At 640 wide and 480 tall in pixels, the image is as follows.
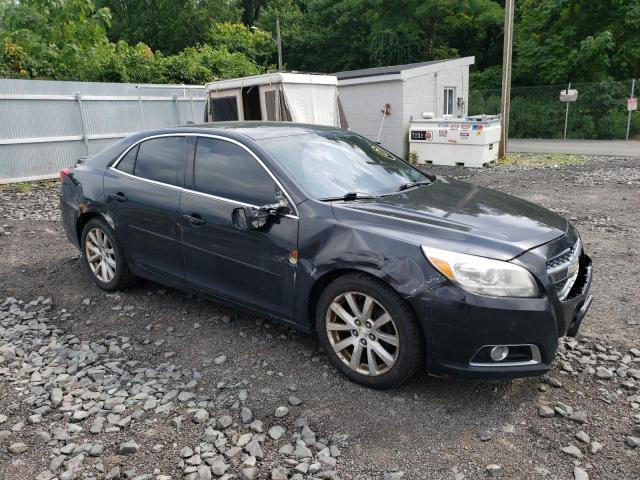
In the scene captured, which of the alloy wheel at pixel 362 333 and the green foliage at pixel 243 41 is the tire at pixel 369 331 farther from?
the green foliage at pixel 243 41

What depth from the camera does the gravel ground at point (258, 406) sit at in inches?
103

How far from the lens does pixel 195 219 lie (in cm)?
383

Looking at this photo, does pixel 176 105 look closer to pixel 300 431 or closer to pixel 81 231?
pixel 81 231

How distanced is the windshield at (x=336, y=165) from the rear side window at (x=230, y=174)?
0.17 m

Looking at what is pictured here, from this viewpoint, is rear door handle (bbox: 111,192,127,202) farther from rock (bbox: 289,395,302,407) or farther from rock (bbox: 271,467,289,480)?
rock (bbox: 271,467,289,480)

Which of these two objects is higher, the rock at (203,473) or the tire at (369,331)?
the tire at (369,331)

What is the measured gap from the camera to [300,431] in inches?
113

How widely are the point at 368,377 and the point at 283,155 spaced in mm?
1639

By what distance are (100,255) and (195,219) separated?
149cm

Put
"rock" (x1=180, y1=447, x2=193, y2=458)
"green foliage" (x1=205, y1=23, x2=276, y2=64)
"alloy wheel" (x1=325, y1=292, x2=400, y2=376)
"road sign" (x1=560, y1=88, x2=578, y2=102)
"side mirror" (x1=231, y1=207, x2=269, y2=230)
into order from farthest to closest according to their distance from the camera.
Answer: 1. "green foliage" (x1=205, y1=23, x2=276, y2=64)
2. "road sign" (x1=560, y1=88, x2=578, y2=102)
3. "side mirror" (x1=231, y1=207, x2=269, y2=230)
4. "alloy wheel" (x1=325, y1=292, x2=400, y2=376)
5. "rock" (x1=180, y1=447, x2=193, y2=458)

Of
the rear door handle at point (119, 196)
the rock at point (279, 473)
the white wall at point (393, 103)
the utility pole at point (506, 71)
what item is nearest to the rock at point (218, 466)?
the rock at point (279, 473)

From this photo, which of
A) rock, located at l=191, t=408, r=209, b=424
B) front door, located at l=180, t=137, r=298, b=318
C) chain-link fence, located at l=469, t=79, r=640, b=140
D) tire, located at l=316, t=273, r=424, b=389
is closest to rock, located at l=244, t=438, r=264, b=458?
rock, located at l=191, t=408, r=209, b=424

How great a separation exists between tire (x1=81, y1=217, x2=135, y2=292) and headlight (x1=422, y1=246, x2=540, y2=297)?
300cm

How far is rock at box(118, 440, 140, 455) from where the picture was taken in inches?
108
